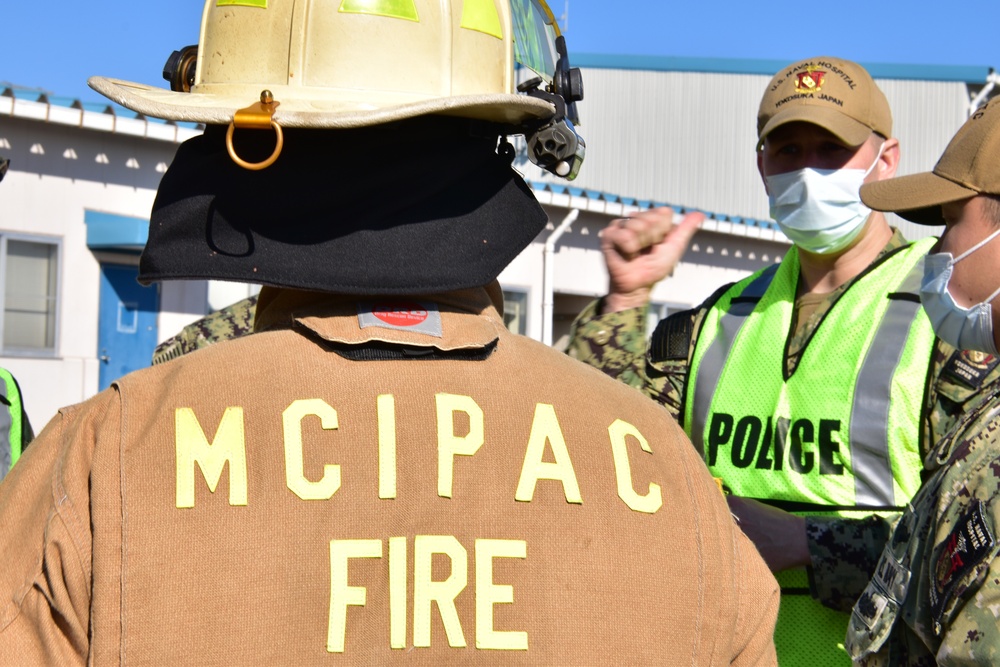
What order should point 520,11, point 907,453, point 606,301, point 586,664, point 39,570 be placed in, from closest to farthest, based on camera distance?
point 39,570 → point 586,664 → point 520,11 → point 907,453 → point 606,301

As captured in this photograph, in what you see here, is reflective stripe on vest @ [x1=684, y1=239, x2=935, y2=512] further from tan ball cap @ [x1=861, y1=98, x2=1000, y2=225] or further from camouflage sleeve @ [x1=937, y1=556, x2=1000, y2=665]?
camouflage sleeve @ [x1=937, y1=556, x2=1000, y2=665]

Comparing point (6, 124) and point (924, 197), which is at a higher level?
point (6, 124)

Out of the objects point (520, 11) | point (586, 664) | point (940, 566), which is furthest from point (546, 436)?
point (940, 566)

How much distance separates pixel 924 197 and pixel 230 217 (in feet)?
5.37

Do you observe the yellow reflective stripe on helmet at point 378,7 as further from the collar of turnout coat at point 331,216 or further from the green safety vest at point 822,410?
the green safety vest at point 822,410

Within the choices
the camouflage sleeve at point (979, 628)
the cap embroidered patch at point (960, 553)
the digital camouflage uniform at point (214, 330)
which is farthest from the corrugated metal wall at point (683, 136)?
the camouflage sleeve at point (979, 628)

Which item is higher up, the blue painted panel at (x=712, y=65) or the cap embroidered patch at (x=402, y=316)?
the blue painted panel at (x=712, y=65)

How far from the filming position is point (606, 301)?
3.14 meters

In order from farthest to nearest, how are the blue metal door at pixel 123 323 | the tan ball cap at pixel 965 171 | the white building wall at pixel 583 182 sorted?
the blue metal door at pixel 123 323 < the white building wall at pixel 583 182 < the tan ball cap at pixel 965 171

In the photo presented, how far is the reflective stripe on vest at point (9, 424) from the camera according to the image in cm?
363

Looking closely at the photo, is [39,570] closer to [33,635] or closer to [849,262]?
[33,635]

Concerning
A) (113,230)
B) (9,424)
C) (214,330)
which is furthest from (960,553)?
(113,230)

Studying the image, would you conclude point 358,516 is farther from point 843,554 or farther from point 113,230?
point 113,230

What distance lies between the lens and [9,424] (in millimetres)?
3697
